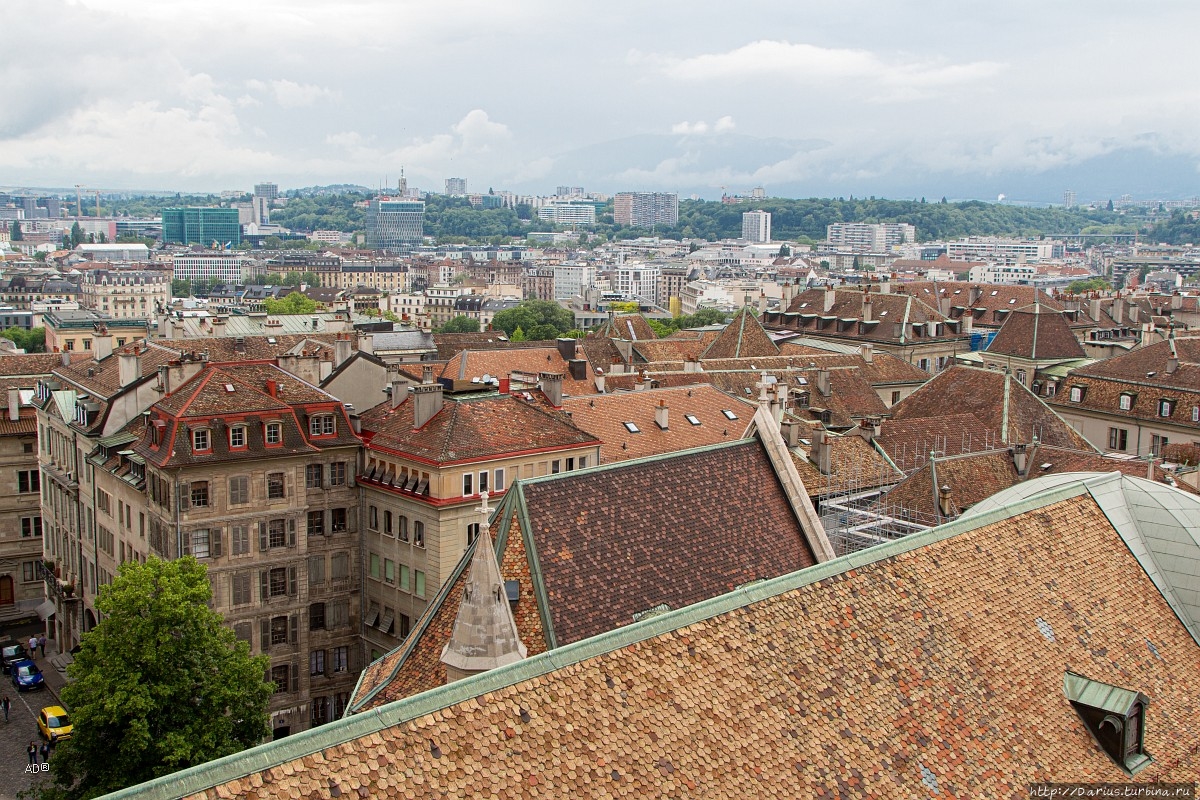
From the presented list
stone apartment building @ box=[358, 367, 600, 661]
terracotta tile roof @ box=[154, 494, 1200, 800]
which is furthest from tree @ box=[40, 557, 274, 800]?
terracotta tile roof @ box=[154, 494, 1200, 800]

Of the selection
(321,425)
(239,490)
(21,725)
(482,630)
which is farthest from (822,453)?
(482,630)

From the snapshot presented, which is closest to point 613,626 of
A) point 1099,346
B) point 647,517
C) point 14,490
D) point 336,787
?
point 647,517

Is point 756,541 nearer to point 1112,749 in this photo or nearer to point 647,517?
point 647,517

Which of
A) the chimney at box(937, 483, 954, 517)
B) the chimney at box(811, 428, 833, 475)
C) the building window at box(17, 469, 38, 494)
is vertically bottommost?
the building window at box(17, 469, 38, 494)

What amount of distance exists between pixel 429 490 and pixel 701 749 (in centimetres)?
4311

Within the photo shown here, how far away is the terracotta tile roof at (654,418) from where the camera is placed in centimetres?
7712

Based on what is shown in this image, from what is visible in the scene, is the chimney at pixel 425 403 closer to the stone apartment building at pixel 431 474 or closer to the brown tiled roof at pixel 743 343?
the stone apartment building at pixel 431 474

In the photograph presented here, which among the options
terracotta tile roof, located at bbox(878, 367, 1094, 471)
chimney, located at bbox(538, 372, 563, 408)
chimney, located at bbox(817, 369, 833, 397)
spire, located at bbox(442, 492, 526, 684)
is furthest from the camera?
chimney, located at bbox(817, 369, 833, 397)

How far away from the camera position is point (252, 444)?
2562 inches

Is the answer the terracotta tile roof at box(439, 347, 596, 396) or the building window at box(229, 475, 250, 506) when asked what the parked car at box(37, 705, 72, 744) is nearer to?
the building window at box(229, 475, 250, 506)

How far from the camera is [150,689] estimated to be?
4947cm

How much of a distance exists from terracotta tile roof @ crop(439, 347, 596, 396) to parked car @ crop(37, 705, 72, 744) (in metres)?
43.0

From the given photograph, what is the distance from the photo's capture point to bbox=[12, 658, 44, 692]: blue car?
75.2 meters

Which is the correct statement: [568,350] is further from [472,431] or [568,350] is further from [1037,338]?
[1037,338]
